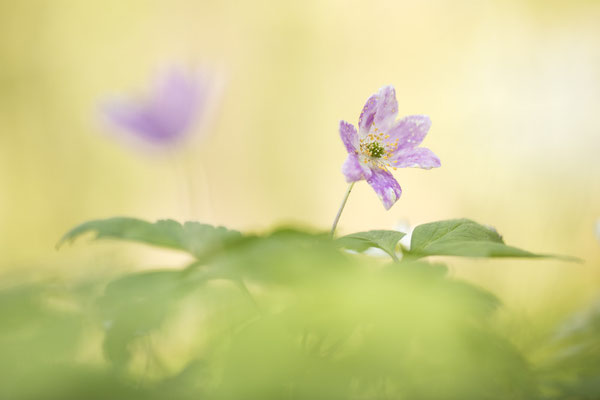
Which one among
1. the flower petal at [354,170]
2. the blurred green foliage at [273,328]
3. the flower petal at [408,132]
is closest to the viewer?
the blurred green foliage at [273,328]

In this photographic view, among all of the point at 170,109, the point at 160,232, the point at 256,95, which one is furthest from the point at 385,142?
the point at 256,95

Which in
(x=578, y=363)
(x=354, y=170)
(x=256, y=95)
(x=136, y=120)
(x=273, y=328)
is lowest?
(x=578, y=363)

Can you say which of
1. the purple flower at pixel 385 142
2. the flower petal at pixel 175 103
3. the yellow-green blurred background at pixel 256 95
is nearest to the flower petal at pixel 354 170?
the purple flower at pixel 385 142

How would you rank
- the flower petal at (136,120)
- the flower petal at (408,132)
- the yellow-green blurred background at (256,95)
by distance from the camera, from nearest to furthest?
the flower petal at (408,132), the flower petal at (136,120), the yellow-green blurred background at (256,95)

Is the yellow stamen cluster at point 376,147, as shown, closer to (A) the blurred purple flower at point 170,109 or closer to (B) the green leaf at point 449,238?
(B) the green leaf at point 449,238

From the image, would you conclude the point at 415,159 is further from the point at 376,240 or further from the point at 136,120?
the point at 136,120

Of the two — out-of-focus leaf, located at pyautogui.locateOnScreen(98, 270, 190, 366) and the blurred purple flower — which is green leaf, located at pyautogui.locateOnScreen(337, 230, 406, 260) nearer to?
out-of-focus leaf, located at pyautogui.locateOnScreen(98, 270, 190, 366)
